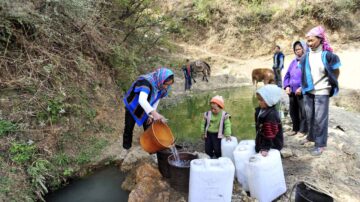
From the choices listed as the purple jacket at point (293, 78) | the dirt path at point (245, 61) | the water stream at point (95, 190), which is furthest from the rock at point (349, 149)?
the dirt path at point (245, 61)

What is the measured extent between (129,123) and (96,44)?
358cm

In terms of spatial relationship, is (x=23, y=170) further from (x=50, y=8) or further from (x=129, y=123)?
(x=50, y=8)

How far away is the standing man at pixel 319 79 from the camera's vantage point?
442cm

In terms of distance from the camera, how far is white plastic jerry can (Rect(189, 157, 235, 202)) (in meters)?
3.37

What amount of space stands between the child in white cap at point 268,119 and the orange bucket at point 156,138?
1.17 metres

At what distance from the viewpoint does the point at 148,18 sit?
9484 millimetres

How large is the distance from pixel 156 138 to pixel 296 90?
107 inches

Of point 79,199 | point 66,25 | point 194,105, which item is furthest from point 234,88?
point 79,199

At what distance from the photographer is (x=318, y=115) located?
15.1 feet

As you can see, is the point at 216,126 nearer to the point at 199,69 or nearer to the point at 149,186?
the point at 149,186

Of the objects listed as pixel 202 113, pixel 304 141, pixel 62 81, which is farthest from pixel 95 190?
pixel 202 113

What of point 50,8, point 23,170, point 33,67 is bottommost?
point 23,170

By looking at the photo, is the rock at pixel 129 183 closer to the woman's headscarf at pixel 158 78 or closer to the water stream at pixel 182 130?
the water stream at pixel 182 130

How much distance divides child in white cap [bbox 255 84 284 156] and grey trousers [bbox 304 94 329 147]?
39.6 inches
